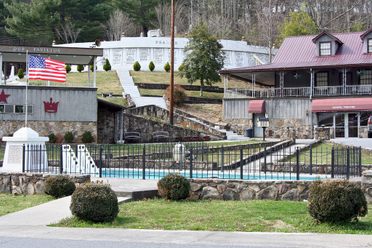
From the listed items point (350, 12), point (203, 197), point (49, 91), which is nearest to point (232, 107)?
point (49, 91)

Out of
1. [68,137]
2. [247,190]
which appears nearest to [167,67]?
[68,137]

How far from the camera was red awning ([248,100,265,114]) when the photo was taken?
54.7m

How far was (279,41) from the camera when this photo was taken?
8681 centimetres

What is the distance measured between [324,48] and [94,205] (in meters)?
44.1

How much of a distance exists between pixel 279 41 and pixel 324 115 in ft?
114

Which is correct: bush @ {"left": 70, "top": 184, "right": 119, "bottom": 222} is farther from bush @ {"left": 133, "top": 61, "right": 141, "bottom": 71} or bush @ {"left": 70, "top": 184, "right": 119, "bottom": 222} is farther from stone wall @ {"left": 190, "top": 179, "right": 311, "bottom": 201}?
bush @ {"left": 133, "top": 61, "right": 141, "bottom": 71}

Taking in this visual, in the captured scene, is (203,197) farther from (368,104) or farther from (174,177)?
(368,104)

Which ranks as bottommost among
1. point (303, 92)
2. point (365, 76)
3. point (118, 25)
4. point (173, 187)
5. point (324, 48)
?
point (173, 187)

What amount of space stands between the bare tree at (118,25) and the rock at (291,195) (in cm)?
7660

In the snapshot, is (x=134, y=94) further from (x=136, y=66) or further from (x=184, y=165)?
(x=184, y=165)

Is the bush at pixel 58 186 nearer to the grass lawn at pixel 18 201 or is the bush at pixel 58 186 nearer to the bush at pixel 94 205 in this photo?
the grass lawn at pixel 18 201

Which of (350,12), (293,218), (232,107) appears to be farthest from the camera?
(350,12)

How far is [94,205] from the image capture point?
14453mm

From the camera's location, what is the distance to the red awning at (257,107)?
54.7 m
